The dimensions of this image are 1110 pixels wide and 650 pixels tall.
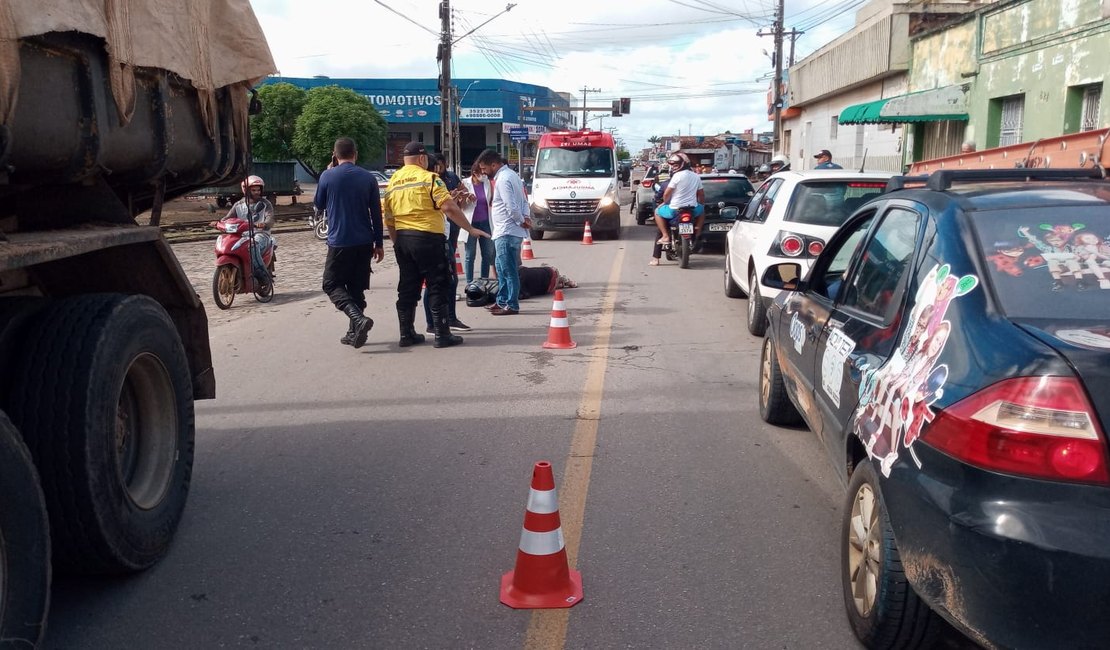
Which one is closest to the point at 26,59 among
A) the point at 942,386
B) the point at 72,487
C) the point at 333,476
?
the point at 72,487

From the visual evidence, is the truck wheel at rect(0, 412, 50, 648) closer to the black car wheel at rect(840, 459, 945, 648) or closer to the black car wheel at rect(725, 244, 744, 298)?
the black car wheel at rect(840, 459, 945, 648)

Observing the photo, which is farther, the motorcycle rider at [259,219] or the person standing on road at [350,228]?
the motorcycle rider at [259,219]

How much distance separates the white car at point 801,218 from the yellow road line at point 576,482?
160 cm

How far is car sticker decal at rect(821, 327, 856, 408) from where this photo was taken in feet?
13.1

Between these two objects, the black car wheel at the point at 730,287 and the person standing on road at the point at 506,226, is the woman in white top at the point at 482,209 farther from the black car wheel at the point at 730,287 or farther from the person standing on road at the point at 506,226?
the black car wheel at the point at 730,287

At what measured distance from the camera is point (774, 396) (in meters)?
6.14

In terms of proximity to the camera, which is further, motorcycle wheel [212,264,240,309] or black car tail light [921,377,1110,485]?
motorcycle wheel [212,264,240,309]

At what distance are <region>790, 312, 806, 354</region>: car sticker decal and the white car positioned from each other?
3814 mm

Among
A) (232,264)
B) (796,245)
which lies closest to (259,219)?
(232,264)

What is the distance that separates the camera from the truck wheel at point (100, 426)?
3.51m

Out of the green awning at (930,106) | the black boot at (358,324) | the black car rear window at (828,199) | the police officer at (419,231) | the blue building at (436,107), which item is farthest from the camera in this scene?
the blue building at (436,107)

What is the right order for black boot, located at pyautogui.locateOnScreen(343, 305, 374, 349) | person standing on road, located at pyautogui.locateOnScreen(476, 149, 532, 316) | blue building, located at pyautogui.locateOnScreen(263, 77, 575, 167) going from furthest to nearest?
blue building, located at pyautogui.locateOnScreen(263, 77, 575, 167)
person standing on road, located at pyautogui.locateOnScreen(476, 149, 532, 316)
black boot, located at pyautogui.locateOnScreen(343, 305, 374, 349)

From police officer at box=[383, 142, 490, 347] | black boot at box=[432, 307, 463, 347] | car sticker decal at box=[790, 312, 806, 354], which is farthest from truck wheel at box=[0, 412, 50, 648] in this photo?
black boot at box=[432, 307, 463, 347]

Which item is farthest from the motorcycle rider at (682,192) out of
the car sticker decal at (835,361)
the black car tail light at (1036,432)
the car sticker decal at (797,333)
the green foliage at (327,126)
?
the green foliage at (327,126)
